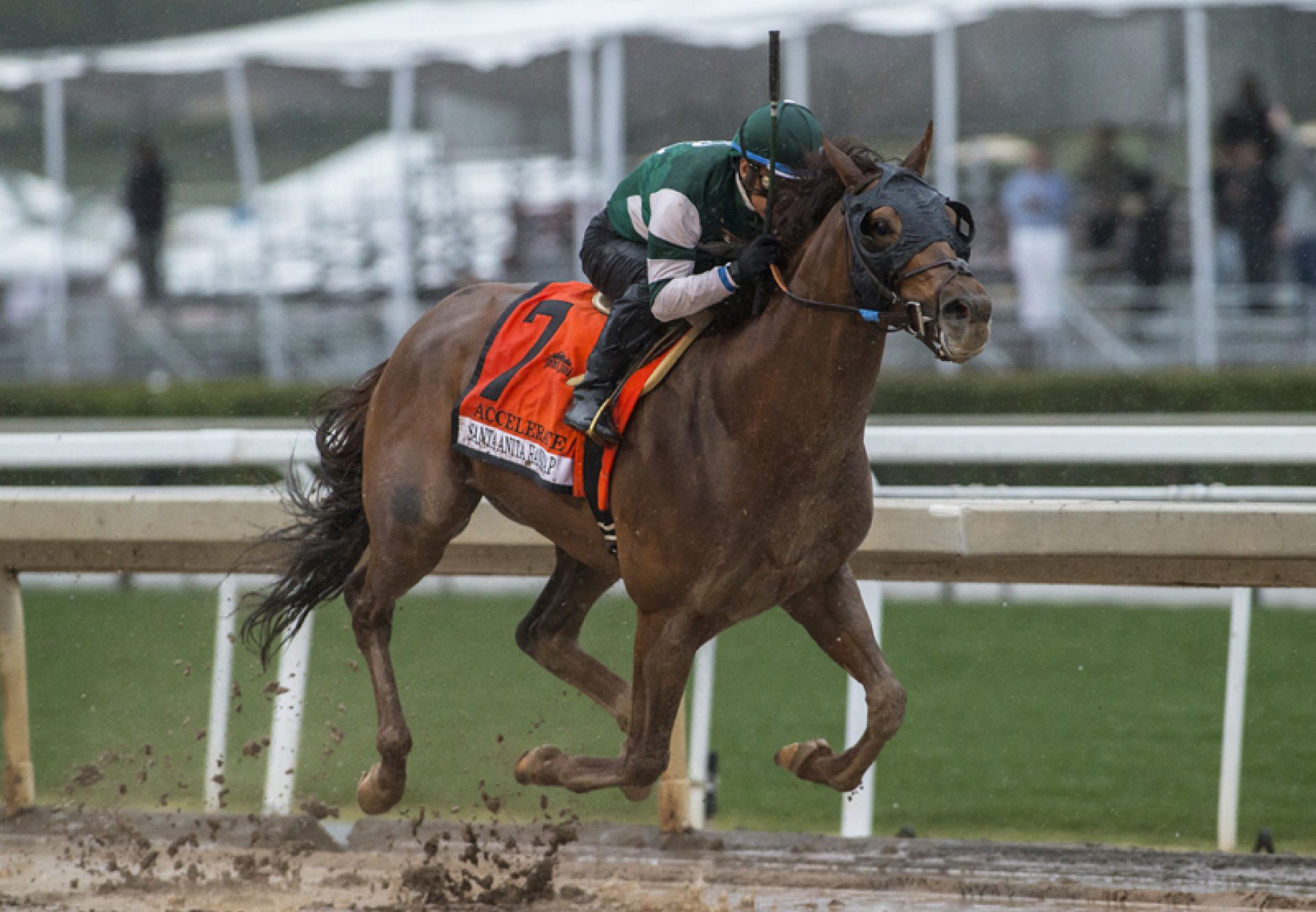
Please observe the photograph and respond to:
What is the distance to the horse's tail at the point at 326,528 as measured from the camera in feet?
15.0

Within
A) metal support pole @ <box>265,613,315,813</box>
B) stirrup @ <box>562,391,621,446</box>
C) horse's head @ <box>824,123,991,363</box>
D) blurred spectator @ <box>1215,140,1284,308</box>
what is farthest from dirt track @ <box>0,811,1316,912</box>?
blurred spectator @ <box>1215,140,1284,308</box>

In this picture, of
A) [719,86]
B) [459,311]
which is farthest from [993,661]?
[719,86]

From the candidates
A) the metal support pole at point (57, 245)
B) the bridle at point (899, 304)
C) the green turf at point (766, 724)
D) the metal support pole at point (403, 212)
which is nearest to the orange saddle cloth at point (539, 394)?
the bridle at point (899, 304)

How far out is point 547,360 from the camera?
4066 millimetres

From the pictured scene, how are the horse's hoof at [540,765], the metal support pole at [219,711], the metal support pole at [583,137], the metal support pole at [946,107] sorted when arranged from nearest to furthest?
the horse's hoof at [540,765], the metal support pole at [219,711], the metal support pole at [946,107], the metal support pole at [583,137]

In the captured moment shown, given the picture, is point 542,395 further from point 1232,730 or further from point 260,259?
point 260,259

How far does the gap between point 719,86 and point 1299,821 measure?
753 cm

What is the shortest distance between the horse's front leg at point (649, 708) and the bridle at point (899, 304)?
76cm

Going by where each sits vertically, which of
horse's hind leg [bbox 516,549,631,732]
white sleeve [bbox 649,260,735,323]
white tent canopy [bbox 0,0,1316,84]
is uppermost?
white tent canopy [bbox 0,0,1316,84]

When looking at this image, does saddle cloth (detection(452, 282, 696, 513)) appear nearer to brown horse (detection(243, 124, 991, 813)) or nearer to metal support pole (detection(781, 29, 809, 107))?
brown horse (detection(243, 124, 991, 813))

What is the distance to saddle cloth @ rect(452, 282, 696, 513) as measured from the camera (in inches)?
150

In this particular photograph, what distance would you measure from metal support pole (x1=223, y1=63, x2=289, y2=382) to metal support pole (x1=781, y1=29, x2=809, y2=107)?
165 inches

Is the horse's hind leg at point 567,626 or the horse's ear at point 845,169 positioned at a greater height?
the horse's ear at point 845,169

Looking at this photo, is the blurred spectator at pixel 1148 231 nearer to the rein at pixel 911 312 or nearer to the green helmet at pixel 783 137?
the green helmet at pixel 783 137
